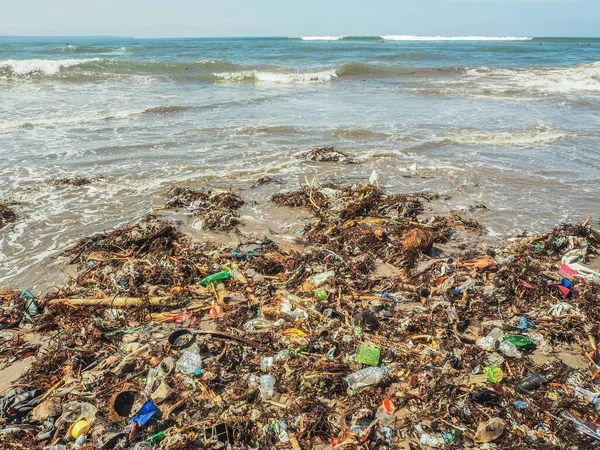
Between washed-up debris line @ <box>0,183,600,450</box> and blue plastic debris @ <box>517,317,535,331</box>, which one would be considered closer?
washed-up debris line @ <box>0,183,600,450</box>

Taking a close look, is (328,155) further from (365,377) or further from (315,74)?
(315,74)

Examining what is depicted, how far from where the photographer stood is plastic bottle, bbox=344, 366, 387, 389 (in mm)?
3365

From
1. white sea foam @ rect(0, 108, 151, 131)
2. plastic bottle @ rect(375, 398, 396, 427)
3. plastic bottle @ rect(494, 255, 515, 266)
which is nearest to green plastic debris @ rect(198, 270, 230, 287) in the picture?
plastic bottle @ rect(375, 398, 396, 427)

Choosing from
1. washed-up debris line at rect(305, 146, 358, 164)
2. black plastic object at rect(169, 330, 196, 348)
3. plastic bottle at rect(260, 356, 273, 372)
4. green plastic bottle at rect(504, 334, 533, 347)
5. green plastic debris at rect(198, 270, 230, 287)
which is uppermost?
washed-up debris line at rect(305, 146, 358, 164)

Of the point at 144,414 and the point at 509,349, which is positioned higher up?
the point at 509,349

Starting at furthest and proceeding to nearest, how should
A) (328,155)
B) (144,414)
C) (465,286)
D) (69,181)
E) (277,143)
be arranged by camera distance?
(277,143), (328,155), (69,181), (465,286), (144,414)

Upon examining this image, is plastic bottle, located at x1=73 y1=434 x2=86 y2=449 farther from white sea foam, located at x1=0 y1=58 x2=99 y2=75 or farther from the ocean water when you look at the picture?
white sea foam, located at x1=0 y1=58 x2=99 y2=75

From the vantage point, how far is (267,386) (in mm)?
3367

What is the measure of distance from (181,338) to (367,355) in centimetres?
176

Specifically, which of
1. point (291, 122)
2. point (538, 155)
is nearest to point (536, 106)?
point (538, 155)

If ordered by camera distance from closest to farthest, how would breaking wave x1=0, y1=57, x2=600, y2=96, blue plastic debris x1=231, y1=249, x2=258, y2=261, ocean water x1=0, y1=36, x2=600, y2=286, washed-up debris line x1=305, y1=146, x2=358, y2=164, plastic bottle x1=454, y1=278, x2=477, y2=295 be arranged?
plastic bottle x1=454, y1=278, x2=477, y2=295 → blue plastic debris x1=231, y1=249, x2=258, y2=261 → ocean water x1=0, y1=36, x2=600, y2=286 → washed-up debris line x1=305, y1=146, x2=358, y2=164 → breaking wave x1=0, y1=57, x2=600, y2=96

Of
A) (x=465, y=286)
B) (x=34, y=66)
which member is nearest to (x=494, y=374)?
(x=465, y=286)

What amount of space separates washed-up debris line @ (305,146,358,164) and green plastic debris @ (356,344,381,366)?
616 centimetres

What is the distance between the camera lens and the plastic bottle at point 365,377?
3365 mm
